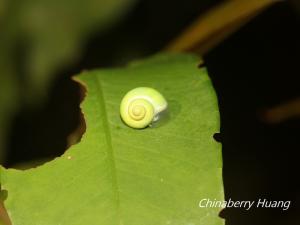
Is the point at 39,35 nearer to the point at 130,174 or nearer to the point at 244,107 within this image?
the point at 244,107

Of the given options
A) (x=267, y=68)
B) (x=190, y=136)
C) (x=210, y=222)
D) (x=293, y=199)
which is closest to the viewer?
(x=210, y=222)

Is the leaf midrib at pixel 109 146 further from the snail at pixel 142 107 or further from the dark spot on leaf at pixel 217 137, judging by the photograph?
the dark spot on leaf at pixel 217 137

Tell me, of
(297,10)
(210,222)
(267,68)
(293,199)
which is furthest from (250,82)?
(210,222)

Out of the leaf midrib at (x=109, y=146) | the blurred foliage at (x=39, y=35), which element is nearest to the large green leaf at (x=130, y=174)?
the leaf midrib at (x=109, y=146)

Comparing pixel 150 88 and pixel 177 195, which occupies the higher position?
pixel 150 88

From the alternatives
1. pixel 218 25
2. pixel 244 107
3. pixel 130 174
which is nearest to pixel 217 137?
pixel 130 174

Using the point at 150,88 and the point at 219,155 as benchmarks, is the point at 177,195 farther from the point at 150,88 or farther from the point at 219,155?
the point at 150,88

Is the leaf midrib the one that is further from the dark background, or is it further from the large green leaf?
the dark background
